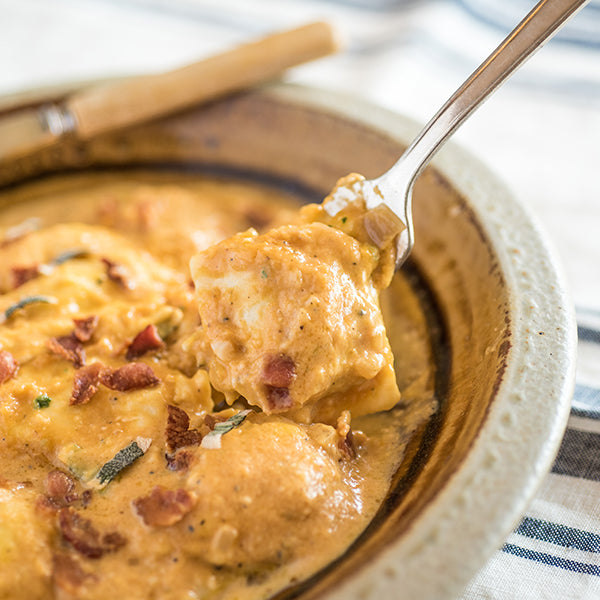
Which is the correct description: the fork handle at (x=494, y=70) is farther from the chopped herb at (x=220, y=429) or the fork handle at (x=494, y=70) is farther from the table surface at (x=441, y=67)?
the chopped herb at (x=220, y=429)

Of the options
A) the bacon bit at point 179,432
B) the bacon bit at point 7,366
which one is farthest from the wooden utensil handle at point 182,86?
the bacon bit at point 179,432

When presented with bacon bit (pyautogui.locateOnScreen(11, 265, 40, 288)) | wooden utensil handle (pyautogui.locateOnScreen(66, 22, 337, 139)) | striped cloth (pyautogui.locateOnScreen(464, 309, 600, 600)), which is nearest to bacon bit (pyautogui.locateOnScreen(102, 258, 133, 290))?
bacon bit (pyautogui.locateOnScreen(11, 265, 40, 288))

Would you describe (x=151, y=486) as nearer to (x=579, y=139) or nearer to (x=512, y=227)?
(x=512, y=227)

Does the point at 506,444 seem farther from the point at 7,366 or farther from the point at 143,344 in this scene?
the point at 7,366

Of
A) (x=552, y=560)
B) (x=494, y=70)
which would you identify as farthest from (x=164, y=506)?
(x=494, y=70)

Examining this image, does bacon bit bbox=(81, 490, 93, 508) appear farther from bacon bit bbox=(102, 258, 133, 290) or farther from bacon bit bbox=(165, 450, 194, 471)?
bacon bit bbox=(102, 258, 133, 290)

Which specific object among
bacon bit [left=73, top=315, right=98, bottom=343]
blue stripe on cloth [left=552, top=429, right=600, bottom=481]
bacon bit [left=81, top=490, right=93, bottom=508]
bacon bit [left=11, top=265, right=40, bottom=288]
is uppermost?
bacon bit [left=11, top=265, right=40, bottom=288]

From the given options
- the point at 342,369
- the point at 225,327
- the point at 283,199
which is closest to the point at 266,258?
the point at 225,327
